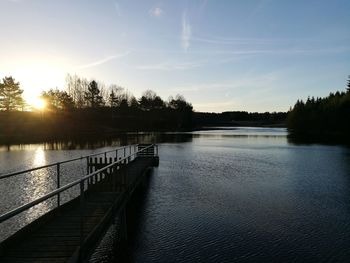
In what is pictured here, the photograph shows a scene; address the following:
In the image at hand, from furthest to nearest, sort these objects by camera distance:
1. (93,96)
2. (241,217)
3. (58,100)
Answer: (93,96) → (58,100) → (241,217)

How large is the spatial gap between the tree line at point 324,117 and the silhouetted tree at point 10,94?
296ft

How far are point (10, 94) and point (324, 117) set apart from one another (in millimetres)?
95822

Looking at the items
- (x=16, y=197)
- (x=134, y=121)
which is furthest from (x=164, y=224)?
(x=134, y=121)

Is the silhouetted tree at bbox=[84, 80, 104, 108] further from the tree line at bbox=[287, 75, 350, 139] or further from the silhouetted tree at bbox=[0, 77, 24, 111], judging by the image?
the tree line at bbox=[287, 75, 350, 139]

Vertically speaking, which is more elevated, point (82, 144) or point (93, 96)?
point (93, 96)

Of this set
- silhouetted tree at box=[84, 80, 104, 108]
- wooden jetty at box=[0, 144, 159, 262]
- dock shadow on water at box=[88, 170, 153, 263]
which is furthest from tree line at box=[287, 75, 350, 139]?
Answer: wooden jetty at box=[0, 144, 159, 262]

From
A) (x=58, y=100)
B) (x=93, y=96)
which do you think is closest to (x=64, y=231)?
→ (x=58, y=100)

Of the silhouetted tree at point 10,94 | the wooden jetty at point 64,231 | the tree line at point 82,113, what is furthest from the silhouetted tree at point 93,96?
the wooden jetty at point 64,231

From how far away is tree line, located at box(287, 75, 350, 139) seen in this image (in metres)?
91.8

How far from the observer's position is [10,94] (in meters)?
96.6

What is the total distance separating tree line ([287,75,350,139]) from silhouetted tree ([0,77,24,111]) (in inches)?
3551

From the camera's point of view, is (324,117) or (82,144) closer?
(82,144)

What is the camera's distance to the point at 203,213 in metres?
17.4

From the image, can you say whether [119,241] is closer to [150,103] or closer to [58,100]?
[58,100]
